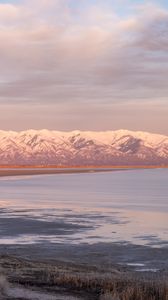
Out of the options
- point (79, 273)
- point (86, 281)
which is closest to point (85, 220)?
point (79, 273)

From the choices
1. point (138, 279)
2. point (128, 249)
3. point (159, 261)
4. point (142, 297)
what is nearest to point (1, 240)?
point (128, 249)

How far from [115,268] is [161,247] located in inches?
191

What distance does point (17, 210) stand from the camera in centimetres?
3897

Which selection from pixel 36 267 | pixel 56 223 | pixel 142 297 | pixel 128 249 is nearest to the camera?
pixel 142 297

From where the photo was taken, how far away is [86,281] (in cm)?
1497

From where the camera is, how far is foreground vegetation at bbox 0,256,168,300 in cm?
1329

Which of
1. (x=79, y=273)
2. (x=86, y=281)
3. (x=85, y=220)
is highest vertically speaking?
(x=86, y=281)

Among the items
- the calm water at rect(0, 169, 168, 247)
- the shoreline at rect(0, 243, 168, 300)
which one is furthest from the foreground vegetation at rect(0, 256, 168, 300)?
the calm water at rect(0, 169, 168, 247)

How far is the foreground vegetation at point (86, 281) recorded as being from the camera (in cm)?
1329

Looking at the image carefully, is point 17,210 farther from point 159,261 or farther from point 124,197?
point 159,261

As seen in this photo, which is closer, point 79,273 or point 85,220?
point 79,273

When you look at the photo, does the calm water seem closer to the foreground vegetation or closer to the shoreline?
the shoreline

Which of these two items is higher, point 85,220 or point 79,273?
point 79,273

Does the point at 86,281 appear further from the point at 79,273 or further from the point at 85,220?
the point at 85,220
